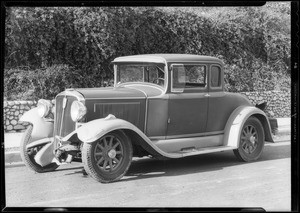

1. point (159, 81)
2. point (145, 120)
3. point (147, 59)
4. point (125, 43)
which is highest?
point (125, 43)

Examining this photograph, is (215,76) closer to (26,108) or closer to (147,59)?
(147,59)

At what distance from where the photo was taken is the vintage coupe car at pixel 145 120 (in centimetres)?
486

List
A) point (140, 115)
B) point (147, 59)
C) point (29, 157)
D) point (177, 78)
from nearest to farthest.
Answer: point (140, 115) < point (29, 157) < point (177, 78) < point (147, 59)

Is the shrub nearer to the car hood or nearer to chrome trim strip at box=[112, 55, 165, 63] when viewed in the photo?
chrome trim strip at box=[112, 55, 165, 63]

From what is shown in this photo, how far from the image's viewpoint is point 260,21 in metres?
7.85

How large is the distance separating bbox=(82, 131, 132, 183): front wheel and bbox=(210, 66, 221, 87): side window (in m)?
1.71

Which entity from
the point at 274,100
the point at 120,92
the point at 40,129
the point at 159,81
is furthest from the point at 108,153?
the point at 274,100

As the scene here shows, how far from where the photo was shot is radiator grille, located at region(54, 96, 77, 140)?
509cm

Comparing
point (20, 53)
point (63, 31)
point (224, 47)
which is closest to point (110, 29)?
point (63, 31)

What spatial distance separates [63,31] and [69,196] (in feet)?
14.6

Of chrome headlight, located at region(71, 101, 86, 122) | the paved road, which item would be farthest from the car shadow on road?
chrome headlight, located at region(71, 101, 86, 122)

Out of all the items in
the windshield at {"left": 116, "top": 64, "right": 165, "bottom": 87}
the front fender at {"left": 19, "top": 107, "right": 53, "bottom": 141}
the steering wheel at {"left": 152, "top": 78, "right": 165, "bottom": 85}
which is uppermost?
the windshield at {"left": 116, "top": 64, "right": 165, "bottom": 87}

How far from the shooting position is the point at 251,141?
6.14 meters

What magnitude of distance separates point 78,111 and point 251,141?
2694 mm
